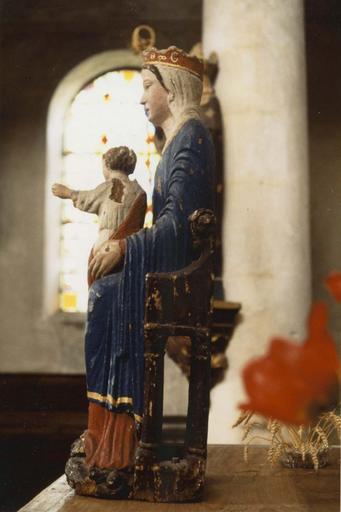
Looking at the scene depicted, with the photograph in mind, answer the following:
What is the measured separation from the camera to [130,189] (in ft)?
6.98

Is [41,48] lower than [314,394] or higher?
higher

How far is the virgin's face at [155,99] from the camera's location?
2.15 m

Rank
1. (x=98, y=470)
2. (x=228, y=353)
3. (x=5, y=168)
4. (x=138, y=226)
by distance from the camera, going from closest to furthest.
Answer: (x=98, y=470)
(x=138, y=226)
(x=228, y=353)
(x=5, y=168)

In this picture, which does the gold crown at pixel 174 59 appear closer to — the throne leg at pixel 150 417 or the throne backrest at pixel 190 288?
the throne backrest at pixel 190 288

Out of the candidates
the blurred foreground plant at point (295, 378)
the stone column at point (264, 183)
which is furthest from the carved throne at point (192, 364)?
the stone column at point (264, 183)

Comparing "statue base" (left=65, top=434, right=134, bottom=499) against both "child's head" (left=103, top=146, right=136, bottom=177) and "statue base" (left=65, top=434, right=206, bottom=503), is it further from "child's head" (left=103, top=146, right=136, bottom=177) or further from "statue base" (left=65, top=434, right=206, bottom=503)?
"child's head" (left=103, top=146, right=136, bottom=177)

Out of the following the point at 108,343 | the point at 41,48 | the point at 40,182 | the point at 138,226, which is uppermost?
the point at 41,48

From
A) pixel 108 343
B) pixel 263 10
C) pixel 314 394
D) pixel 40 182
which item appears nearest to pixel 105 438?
pixel 108 343

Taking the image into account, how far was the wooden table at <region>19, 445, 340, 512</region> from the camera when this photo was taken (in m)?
1.80

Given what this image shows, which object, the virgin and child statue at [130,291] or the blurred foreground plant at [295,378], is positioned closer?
the blurred foreground plant at [295,378]

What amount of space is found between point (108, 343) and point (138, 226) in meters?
0.32

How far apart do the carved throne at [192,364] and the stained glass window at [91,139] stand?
Result: 4184 mm

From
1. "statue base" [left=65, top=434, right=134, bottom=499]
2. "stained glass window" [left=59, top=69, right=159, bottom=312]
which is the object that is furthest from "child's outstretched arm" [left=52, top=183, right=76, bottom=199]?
"stained glass window" [left=59, top=69, right=159, bottom=312]

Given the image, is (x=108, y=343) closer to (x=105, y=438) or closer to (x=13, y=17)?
(x=105, y=438)
